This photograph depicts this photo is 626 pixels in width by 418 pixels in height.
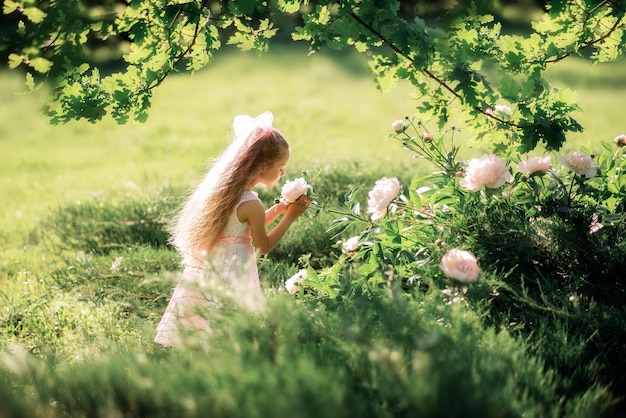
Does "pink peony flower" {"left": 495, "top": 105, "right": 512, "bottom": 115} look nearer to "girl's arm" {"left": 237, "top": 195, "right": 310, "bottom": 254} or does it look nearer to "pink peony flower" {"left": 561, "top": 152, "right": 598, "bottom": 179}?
"pink peony flower" {"left": 561, "top": 152, "right": 598, "bottom": 179}

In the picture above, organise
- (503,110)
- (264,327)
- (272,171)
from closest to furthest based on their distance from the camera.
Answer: (264,327)
(503,110)
(272,171)

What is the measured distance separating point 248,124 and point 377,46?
0.80 meters

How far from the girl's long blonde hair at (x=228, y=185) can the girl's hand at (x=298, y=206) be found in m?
0.24

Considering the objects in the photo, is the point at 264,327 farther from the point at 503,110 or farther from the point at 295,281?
the point at 503,110

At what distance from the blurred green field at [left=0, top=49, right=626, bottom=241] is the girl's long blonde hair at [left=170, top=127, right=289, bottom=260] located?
2.75ft

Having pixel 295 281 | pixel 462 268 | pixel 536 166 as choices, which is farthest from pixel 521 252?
pixel 295 281

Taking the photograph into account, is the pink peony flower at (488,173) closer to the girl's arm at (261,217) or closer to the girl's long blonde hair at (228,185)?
the girl's arm at (261,217)

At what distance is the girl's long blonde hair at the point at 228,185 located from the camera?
3148 millimetres

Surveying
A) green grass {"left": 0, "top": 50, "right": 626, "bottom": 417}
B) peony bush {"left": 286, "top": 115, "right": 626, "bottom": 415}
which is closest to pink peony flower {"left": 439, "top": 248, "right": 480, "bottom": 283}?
peony bush {"left": 286, "top": 115, "right": 626, "bottom": 415}

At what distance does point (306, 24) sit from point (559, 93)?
1128 mm

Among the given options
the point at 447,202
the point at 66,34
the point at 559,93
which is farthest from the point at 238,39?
the point at 559,93

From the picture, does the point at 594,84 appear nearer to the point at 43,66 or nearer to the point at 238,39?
the point at 238,39

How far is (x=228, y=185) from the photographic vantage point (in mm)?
3150

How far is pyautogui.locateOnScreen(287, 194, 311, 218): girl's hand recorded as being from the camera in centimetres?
311
